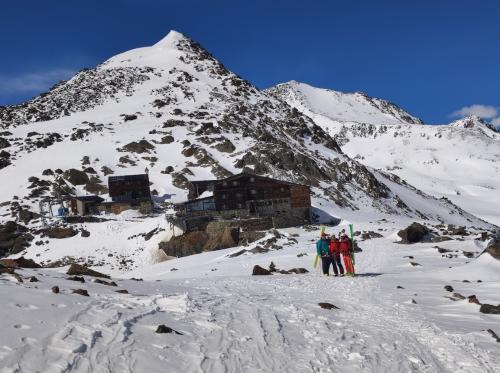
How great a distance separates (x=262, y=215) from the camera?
211ft

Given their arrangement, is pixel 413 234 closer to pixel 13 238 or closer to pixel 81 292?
pixel 81 292

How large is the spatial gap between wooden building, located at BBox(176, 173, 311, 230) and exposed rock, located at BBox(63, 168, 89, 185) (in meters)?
24.4

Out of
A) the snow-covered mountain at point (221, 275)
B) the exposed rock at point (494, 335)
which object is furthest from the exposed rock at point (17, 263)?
the exposed rock at point (494, 335)

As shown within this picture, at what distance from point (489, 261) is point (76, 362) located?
18503 millimetres

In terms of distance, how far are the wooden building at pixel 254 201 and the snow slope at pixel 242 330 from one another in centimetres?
4663

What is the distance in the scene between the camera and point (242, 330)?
9.83 meters

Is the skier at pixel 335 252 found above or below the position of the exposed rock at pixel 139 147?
below

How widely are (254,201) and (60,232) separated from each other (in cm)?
2442

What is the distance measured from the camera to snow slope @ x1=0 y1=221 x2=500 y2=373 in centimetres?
743

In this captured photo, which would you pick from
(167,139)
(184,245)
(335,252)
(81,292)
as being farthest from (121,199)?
(81,292)

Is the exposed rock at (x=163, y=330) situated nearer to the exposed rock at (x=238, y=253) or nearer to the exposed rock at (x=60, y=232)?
the exposed rock at (x=238, y=253)

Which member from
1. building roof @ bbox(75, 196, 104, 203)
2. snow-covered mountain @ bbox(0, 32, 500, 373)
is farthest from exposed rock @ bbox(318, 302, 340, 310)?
building roof @ bbox(75, 196, 104, 203)

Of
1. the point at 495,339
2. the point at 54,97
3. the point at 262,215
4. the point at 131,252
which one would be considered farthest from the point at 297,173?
the point at 54,97

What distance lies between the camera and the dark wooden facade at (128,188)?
74375mm
